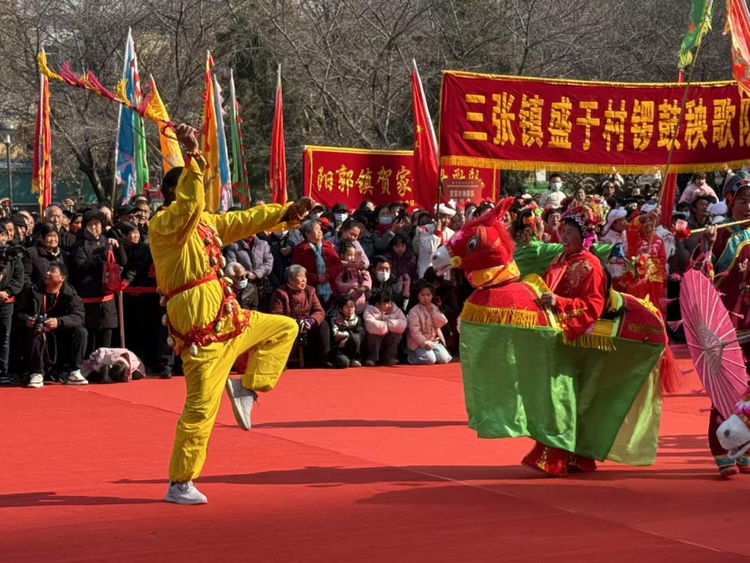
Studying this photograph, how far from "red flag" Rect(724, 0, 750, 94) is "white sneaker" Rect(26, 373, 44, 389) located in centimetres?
650

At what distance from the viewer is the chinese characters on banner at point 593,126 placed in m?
12.7

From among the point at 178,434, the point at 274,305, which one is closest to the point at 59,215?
the point at 274,305

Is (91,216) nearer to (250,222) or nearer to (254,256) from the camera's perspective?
(254,256)

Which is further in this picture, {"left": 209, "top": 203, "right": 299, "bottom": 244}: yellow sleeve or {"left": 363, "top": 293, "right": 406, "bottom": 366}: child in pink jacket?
{"left": 363, "top": 293, "right": 406, "bottom": 366}: child in pink jacket

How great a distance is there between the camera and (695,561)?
16.1 feet

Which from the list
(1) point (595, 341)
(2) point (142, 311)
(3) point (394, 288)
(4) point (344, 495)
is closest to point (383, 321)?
(3) point (394, 288)

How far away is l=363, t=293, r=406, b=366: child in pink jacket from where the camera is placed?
41.9 feet

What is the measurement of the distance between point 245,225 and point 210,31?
20322 mm

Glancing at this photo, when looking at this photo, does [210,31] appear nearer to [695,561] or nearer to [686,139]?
[686,139]

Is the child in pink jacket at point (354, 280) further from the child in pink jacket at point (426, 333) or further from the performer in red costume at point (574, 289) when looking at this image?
the performer in red costume at point (574, 289)

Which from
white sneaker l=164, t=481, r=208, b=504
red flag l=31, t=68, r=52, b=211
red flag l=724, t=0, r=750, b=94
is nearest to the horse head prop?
white sneaker l=164, t=481, r=208, b=504

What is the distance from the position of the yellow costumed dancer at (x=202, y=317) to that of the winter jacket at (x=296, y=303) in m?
5.85

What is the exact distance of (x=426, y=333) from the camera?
13039 mm

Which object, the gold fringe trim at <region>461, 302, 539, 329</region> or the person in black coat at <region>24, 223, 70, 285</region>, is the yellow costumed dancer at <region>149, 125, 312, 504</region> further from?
the person in black coat at <region>24, 223, 70, 285</region>
